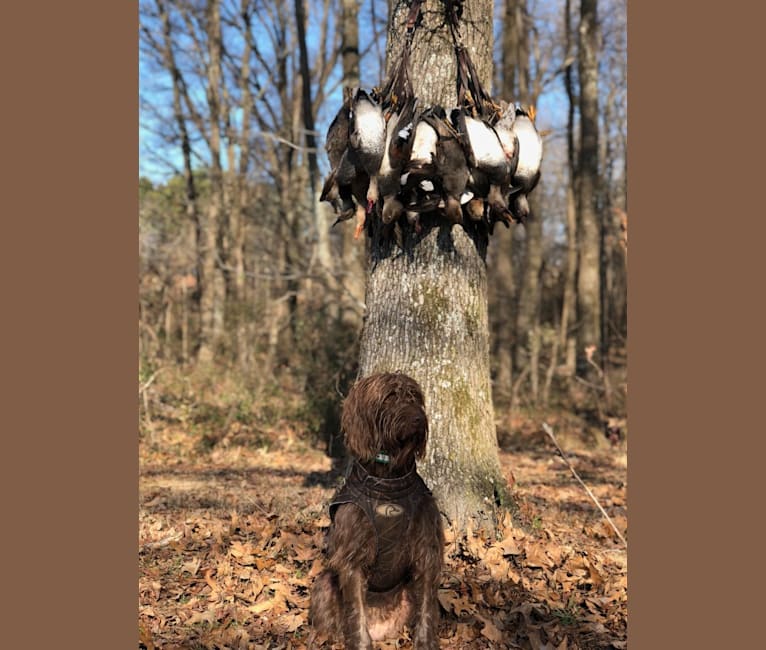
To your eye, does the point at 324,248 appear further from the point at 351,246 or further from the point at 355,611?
the point at 355,611

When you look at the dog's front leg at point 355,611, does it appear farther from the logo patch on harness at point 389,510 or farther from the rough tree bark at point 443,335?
the rough tree bark at point 443,335

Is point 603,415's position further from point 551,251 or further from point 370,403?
point 551,251

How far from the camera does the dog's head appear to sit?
11.8 ft

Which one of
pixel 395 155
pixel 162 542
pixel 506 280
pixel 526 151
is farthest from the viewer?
pixel 506 280

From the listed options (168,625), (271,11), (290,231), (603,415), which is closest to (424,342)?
(168,625)

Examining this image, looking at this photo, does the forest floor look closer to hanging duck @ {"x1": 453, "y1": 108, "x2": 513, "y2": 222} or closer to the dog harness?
the dog harness

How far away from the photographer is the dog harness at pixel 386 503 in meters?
3.80

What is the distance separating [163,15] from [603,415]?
17.7 meters

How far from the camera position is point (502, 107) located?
5055mm

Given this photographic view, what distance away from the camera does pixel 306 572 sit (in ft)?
16.2

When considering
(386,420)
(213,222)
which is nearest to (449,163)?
(386,420)

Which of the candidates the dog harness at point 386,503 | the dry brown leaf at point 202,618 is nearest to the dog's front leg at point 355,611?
the dog harness at point 386,503

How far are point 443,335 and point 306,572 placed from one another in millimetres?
1924

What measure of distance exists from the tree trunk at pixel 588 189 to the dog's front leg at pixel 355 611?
1064cm
